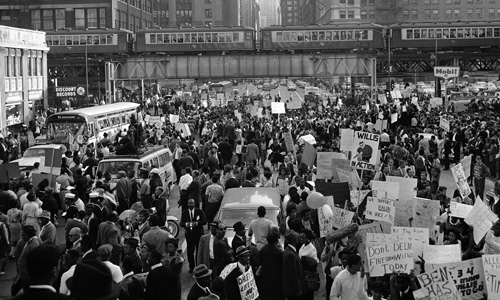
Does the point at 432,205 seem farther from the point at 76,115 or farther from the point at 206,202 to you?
the point at 76,115

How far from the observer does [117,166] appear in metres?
22.7

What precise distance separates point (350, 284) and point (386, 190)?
589 centimetres

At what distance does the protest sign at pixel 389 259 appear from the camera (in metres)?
11.3

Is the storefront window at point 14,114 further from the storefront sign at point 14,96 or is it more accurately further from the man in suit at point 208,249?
the man in suit at point 208,249

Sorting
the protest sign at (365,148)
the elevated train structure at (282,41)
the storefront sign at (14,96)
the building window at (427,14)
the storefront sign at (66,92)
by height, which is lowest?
the protest sign at (365,148)

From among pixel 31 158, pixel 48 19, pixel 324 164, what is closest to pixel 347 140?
pixel 324 164

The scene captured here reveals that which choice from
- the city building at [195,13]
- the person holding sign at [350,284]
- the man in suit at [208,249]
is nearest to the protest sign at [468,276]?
the person holding sign at [350,284]

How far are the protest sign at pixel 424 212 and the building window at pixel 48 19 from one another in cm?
9507

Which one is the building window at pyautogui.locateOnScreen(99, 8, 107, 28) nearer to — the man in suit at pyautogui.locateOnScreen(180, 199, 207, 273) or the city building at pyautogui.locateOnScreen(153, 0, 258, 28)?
the city building at pyautogui.locateOnScreen(153, 0, 258, 28)

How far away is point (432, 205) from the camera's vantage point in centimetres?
1442

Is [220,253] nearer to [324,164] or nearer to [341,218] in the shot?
[341,218]

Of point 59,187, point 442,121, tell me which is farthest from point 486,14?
point 59,187

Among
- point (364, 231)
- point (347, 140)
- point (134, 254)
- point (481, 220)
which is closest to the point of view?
point (134, 254)

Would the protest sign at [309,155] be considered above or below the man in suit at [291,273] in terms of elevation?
above
